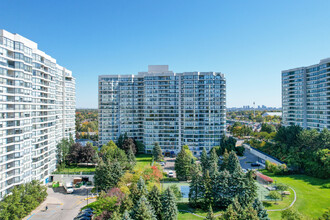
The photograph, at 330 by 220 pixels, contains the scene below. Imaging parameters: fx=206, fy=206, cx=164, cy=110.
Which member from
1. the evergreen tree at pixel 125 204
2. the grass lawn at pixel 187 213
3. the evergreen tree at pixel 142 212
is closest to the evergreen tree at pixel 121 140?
the grass lawn at pixel 187 213

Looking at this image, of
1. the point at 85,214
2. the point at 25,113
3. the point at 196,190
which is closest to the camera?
the point at 85,214

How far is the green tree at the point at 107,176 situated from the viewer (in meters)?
41.7

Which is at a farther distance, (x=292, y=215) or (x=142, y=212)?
(x=142, y=212)

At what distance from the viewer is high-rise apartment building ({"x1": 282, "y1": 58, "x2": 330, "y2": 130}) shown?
208ft

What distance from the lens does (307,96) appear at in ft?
234

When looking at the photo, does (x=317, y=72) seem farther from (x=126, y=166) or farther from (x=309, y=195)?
(x=126, y=166)

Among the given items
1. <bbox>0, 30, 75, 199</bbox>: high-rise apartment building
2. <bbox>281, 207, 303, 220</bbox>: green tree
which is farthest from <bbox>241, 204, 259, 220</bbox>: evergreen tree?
<bbox>0, 30, 75, 199</bbox>: high-rise apartment building

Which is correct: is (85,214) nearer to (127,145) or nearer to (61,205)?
(61,205)

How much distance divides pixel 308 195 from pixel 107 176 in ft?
130

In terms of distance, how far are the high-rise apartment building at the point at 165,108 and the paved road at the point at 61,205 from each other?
31.9m

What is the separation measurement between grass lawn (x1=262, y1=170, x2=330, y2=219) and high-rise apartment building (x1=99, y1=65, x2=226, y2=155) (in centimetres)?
2669

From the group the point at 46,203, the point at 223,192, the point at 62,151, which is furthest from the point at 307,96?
the point at 46,203

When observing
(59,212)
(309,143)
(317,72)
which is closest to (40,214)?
(59,212)

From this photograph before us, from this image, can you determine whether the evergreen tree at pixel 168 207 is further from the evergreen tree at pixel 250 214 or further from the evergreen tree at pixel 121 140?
the evergreen tree at pixel 121 140
